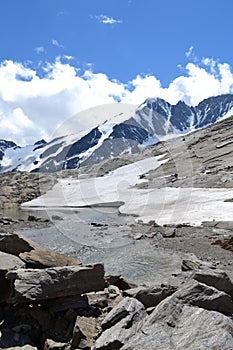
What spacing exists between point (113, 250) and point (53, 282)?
12.5m

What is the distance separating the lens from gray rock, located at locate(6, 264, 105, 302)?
26.2 feet

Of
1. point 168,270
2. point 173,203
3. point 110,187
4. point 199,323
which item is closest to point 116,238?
point 168,270

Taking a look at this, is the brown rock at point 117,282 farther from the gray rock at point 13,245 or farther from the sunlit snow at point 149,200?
the sunlit snow at point 149,200

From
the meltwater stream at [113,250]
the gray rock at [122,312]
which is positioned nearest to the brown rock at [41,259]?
the gray rock at [122,312]

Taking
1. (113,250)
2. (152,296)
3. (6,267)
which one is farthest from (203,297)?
(113,250)

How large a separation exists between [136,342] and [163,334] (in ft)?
1.53

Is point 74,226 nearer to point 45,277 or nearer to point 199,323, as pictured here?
point 45,277

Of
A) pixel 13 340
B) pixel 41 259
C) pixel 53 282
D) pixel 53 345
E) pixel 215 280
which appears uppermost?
pixel 41 259

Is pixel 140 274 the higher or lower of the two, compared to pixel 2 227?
lower

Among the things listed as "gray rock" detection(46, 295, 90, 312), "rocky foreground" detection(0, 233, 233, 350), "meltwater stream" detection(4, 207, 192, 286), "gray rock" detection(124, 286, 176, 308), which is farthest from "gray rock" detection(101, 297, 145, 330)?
"meltwater stream" detection(4, 207, 192, 286)

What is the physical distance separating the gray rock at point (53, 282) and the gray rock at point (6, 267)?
0.42m

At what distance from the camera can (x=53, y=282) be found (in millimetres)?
8242

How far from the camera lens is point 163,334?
6102mm

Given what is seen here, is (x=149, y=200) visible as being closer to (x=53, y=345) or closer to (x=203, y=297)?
(x=203, y=297)
